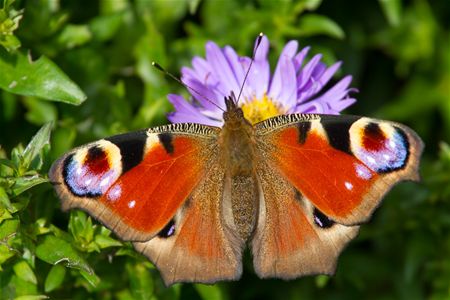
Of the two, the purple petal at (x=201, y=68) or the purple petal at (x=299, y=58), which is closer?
the purple petal at (x=299, y=58)

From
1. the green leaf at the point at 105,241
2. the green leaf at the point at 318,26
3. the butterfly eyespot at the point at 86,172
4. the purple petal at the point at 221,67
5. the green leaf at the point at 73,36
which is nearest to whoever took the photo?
the butterfly eyespot at the point at 86,172

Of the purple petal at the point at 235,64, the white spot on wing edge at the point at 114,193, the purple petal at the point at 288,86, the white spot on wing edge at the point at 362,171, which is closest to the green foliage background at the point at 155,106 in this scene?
the white spot on wing edge at the point at 114,193

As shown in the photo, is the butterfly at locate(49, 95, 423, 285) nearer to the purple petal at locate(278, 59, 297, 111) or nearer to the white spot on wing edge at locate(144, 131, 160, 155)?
the white spot on wing edge at locate(144, 131, 160, 155)

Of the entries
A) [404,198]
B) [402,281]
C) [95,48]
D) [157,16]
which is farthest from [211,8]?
[402,281]

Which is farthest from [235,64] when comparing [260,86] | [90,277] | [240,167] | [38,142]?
[90,277]

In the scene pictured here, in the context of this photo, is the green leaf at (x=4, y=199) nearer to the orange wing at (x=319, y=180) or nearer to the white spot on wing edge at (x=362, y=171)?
the orange wing at (x=319, y=180)

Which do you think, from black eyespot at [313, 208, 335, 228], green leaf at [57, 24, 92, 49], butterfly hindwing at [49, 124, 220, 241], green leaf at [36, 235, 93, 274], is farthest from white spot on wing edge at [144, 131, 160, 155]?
green leaf at [57, 24, 92, 49]

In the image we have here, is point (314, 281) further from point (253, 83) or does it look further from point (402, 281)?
point (253, 83)
